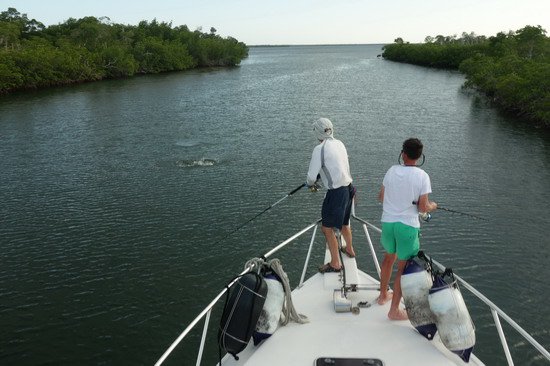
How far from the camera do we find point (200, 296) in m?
11.9

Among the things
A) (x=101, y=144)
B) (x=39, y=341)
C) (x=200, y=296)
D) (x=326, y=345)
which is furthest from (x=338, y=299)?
(x=101, y=144)

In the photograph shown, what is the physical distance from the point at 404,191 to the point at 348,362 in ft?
5.96

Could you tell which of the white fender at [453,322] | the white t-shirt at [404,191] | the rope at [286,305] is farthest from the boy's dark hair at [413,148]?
the rope at [286,305]

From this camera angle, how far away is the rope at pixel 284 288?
4.84 metres

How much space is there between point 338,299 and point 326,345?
0.77 m

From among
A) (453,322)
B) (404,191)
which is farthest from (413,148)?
(453,322)

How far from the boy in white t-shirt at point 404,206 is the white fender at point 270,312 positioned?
1250 millimetres

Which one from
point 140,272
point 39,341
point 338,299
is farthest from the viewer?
point 140,272

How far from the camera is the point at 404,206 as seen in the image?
16.2 feet

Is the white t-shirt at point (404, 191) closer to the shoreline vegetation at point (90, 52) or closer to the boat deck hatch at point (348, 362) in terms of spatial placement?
the boat deck hatch at point (348, 362)

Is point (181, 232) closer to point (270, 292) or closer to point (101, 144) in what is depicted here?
point (270, 292)

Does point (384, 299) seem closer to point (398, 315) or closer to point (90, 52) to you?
point (398, 315)

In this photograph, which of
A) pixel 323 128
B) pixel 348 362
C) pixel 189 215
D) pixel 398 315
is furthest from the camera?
pixel 189 215

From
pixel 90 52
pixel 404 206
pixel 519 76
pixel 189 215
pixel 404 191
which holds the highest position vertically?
pixel 90 52
